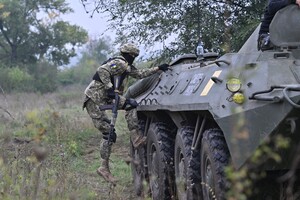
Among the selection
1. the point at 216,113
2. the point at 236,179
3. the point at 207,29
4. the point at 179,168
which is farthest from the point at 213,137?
the point at 207,29

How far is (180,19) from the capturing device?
14859 millimetres

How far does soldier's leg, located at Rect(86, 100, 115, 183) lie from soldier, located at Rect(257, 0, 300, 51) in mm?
3034

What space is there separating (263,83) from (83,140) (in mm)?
10715

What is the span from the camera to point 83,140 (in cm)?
1628

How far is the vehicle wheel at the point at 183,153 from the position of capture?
24.7 ft

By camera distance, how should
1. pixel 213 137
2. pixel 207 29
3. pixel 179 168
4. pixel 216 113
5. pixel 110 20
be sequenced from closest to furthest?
pixel 216 113, pixel 213 137, pixel 179 168, pixel 207 29, pixel 110 20

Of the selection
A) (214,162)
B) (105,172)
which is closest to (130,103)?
(105,172)

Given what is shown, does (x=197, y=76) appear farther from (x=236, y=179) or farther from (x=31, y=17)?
(x=31, y=17)

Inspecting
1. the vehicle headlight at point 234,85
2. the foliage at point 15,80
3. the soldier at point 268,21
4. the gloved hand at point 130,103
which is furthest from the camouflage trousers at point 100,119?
the foliage at point 15,80

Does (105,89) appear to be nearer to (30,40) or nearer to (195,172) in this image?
(195,172)

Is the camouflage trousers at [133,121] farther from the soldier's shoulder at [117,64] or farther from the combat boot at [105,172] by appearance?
the soldier's shoulder at [117,64]

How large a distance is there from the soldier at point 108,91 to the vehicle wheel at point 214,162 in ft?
8.82

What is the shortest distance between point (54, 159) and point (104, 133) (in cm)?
78

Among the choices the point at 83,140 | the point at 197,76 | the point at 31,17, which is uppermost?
the point at 31,17
